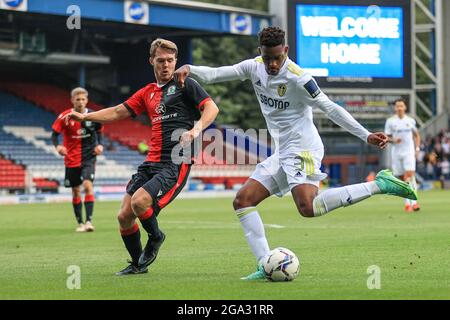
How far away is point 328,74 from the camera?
3356cm

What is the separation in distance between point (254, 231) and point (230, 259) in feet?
6.05

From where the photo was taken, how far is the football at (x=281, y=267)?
323 inches

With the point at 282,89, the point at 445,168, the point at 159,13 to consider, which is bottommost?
the point at 445,168

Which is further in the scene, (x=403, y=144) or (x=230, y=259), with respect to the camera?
(x=403, y=144)

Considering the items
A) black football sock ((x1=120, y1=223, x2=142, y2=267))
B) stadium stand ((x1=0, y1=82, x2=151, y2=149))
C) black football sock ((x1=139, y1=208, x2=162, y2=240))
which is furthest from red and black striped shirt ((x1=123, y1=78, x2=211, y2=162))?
stadium stand ((x1=0, y1=82, x2=151, y2=149))

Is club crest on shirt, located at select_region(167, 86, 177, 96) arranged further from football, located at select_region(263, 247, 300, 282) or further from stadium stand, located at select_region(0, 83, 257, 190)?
stadium stand, located at select_region(0, 83, 257, 190)

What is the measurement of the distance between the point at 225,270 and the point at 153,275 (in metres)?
0.79

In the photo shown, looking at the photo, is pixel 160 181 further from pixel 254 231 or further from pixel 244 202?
pixel 254 231

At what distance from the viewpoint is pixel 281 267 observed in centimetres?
820

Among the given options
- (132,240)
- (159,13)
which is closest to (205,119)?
(132,240)

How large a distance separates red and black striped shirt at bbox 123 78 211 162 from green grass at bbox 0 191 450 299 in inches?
49.2

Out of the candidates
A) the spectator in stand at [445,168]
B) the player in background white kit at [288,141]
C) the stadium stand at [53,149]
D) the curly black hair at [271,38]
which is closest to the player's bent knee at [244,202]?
the player in background white kit at [288,141]

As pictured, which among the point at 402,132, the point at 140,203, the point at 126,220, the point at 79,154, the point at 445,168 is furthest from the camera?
the point at 445,168

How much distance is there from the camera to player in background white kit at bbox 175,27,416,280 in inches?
337
